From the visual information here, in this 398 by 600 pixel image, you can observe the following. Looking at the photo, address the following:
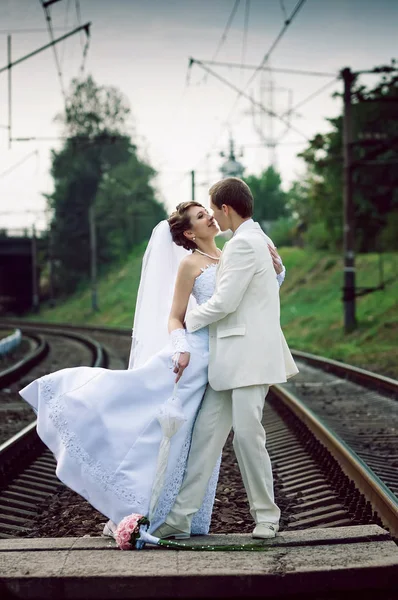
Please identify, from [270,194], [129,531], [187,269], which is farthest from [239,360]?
[270,194]

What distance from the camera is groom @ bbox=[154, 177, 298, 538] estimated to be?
4.21m

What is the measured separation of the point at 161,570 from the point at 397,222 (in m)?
26.6

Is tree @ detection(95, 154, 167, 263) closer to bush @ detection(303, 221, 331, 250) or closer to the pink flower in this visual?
Answer: bush @ detection(303, 221, 331, 250)

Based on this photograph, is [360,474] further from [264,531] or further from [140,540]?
[140,540]

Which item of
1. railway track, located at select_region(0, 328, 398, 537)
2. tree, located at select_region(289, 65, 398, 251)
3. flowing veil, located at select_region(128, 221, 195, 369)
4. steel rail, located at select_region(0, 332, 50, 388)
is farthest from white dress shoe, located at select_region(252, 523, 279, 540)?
tree, located at select_region(289, 65, 398, 251)

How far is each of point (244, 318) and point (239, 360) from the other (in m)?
0.20

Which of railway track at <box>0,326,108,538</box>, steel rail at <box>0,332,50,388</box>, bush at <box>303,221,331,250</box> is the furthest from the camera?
bush at <box>303,221,331,250</box>

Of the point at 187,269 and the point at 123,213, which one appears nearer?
the point at 187,269

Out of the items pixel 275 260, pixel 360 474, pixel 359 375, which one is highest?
pixel 275 260

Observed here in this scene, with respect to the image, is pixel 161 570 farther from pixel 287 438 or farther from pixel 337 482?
pixel 287 438

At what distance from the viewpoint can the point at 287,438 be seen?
8234mm

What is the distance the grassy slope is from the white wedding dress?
1046cm

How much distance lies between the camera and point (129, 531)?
13.4ft

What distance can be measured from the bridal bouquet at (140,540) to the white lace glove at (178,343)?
2.47ft
